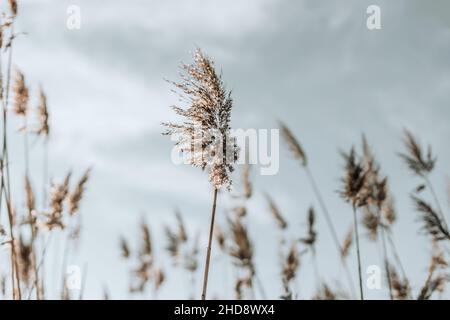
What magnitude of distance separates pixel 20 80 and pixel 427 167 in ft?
19.4

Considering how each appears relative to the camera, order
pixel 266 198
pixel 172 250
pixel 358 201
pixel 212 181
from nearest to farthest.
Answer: pixel 212 181
pixel 358 201
pixel 266 198
pixel 172 250

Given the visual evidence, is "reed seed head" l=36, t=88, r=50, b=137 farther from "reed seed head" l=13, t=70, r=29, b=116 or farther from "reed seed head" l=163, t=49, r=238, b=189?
"reed seed head" l=163, t=49, r=238, b=189

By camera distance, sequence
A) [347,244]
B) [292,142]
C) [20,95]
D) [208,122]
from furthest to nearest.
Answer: [347,244] → [292,142] → [20,95] → [208,122]

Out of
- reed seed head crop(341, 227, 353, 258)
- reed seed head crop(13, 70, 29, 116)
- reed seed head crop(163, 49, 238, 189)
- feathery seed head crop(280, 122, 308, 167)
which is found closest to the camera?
reed seed head crop(163, 49, 238, 189)

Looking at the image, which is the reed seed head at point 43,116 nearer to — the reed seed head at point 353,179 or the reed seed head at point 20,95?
the reed seed head at point 20,95

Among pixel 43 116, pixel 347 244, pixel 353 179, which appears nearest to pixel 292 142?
pixel 353 179

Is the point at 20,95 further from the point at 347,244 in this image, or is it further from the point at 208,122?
the point at 347,244

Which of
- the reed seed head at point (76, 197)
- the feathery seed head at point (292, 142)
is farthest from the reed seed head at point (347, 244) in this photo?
the reed seed head at point (76, 197)

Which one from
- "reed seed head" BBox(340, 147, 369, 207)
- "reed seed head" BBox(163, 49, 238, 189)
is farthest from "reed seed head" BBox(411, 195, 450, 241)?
"reed seed head" BBox(163, 49, 238, 189)

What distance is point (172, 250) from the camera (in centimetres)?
963
